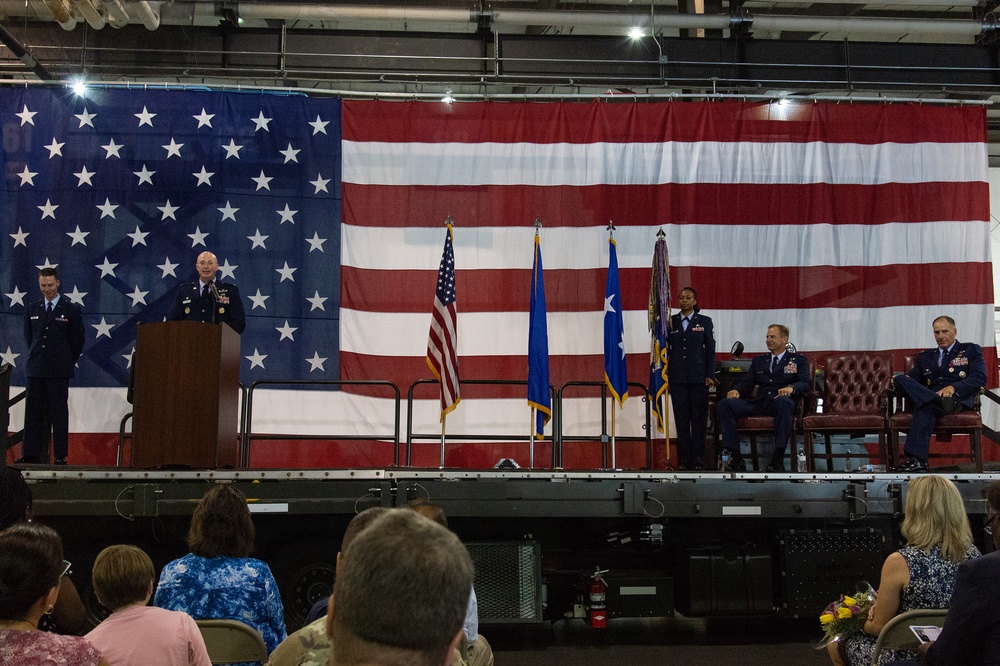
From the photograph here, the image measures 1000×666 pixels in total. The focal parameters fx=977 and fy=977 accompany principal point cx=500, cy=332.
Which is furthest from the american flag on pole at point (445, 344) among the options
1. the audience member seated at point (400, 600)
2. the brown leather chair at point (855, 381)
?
the audience member seated at point (400, 600)

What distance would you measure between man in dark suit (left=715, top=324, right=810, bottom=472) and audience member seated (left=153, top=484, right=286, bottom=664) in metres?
5.28

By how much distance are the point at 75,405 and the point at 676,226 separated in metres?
6.19

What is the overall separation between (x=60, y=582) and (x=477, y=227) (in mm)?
7279

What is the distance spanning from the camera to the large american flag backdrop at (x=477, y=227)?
970 cm

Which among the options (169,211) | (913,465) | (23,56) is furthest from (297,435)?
(913,465)

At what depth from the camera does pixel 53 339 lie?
834 cm

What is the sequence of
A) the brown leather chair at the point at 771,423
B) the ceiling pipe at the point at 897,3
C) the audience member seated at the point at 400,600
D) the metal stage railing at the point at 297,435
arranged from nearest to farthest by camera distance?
1. the audience member seated at the point at 400,600
2. the metal stage railing at the point at 297,435
3. the brown leather chair at the point at 771,423
4. the ceiling pipe at the point at 897,3

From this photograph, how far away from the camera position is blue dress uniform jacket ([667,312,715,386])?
27.8 feet

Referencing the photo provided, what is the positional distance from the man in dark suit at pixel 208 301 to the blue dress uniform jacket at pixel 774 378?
4.31 meters

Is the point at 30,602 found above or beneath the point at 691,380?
beneath

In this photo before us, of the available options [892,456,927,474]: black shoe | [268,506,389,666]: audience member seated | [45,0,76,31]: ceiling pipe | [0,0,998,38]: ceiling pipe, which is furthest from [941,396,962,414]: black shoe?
[45,0,76,31]: ceiling pipe

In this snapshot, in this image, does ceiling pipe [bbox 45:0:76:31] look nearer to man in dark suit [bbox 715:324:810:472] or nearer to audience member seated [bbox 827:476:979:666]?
man in dark suit [bbox 715:324:810:472]

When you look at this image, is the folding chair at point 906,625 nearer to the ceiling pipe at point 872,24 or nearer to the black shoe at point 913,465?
the black shoe at point 913,465

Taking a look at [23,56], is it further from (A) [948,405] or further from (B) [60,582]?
(A) [948,405]
